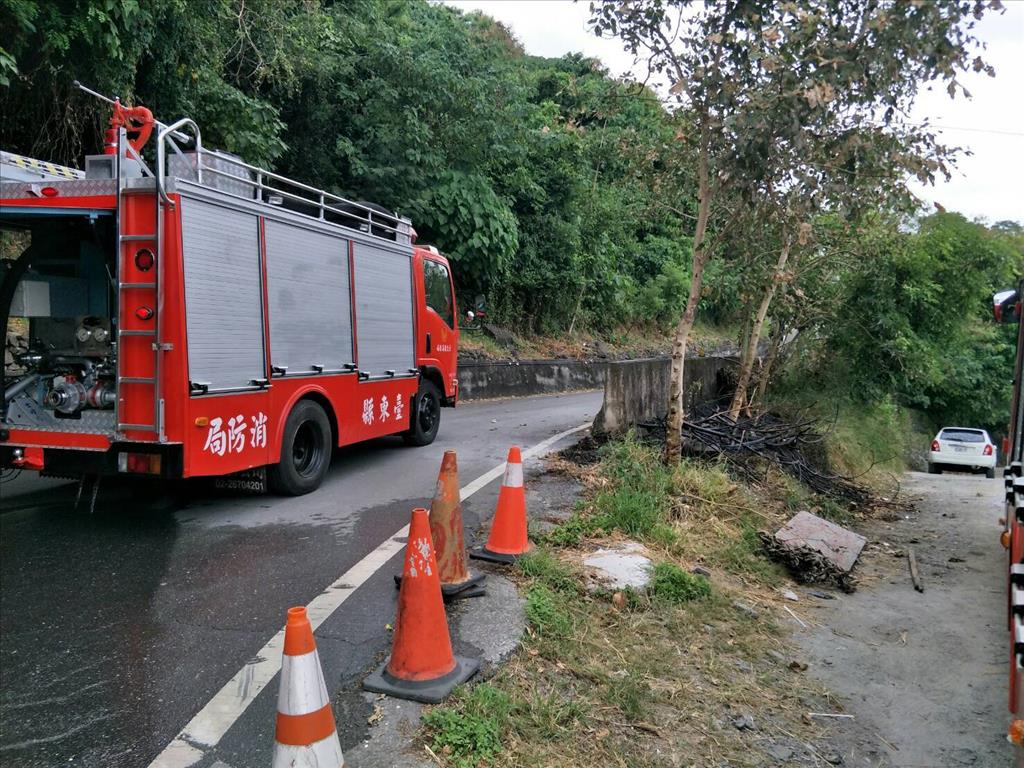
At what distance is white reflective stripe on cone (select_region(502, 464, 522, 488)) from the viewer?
543 centimetres

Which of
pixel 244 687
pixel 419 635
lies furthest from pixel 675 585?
pixel 244 687

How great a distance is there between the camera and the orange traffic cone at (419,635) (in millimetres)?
3527

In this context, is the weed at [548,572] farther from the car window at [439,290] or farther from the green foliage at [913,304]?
the green foliage at [913,304]

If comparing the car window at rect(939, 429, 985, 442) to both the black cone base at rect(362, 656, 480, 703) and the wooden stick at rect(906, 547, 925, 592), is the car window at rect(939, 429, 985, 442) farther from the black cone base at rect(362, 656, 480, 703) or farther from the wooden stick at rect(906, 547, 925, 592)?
the black cone base at rect(362, 656, 480, 703)

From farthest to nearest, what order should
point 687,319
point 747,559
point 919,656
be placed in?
point 687,319, point 747,559, point 919,656

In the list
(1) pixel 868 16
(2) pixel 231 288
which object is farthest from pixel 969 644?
(2) pixel 231 288

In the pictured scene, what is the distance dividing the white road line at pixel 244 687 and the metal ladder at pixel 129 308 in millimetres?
1880

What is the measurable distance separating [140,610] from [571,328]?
21.9 meters

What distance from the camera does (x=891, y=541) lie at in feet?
29.0

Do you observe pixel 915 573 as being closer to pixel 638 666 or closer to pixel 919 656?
pixel 919 656

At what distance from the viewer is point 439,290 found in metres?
10.6

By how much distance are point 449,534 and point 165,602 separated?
1.83 m

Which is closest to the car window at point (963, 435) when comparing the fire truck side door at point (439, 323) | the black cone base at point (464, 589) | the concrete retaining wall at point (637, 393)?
the concrete retaining wall at point (637, 393)

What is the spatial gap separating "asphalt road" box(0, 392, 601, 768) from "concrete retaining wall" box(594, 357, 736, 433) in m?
2.35
